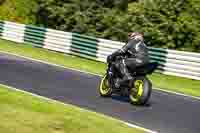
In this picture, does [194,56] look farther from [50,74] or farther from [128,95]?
[128,95]

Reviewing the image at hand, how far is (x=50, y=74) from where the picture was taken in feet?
59.8

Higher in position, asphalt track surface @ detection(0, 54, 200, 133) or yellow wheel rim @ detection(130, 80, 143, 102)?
yellow wheel rim @ detection(130, 80, 143, 102)

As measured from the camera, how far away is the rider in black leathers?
43.9 feet

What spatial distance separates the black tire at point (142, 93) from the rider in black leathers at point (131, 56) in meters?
0.37

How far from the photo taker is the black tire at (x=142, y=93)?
1305 centimetres

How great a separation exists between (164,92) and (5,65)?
20.3ft

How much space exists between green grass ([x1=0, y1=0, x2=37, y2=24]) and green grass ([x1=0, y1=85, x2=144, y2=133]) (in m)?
23.0

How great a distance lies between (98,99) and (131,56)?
140 cm

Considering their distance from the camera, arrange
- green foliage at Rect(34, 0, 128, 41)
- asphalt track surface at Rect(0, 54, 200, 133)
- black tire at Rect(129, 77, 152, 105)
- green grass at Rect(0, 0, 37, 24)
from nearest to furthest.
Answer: asphalt track surface at Rect(0, 54, 200, 133) → black tire at Rect(129, 77, 152, 105) → green foliage at Rect(34, 0, 128, 41) → green grass at Rect(0, 0, 37, 24)

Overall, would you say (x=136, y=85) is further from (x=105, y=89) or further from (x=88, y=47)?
(x=88, y=47)

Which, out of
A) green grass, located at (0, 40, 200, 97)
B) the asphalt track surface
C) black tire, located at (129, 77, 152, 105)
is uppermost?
black tire, located at (129, 77, 152, 105)

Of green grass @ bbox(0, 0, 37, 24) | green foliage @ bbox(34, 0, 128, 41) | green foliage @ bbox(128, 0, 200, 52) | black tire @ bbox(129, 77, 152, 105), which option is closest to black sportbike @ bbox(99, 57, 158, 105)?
black tire @ bbox(129, 77, 152, 105)

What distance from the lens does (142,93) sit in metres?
13.1

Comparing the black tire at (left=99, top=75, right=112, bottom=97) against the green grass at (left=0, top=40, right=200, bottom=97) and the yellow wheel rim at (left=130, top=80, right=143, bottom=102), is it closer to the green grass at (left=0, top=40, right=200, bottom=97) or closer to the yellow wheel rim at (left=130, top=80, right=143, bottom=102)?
the yellow wheel rim at (left=130, top=80, right=143, bottom=102)
